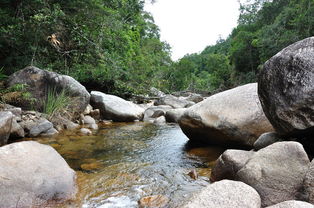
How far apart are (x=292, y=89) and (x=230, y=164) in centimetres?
106

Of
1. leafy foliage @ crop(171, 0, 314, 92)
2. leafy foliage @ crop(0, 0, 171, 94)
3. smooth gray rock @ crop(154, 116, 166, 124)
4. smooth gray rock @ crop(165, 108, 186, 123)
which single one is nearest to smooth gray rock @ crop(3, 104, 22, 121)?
leafy foliage @ crop(0, 0, 171, 94)

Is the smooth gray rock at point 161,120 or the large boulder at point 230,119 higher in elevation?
the large boulder at point 230,119

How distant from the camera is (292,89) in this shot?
8.81ft

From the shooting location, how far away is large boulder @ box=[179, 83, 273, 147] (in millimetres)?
4152

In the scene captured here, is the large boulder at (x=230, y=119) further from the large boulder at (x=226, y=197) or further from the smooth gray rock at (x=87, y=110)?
the smooth gray rock at (x=87, y=110)

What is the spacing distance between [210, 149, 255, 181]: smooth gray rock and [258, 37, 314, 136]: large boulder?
1.79ft

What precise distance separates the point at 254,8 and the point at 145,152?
34589 millimetres

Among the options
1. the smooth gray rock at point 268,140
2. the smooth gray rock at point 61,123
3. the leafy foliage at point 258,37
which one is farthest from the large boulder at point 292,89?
the leafy foliage at point 258,37

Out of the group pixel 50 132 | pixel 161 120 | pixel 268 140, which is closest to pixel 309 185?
pixel 268 140

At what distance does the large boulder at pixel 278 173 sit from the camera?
223cm

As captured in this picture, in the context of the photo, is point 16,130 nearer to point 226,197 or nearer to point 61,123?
point 61,123

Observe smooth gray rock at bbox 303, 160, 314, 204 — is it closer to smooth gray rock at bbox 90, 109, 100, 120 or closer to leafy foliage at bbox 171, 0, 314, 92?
smooth gray rock at bbox 90, 109, 100, 120

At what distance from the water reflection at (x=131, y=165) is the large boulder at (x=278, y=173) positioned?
0.80 meters

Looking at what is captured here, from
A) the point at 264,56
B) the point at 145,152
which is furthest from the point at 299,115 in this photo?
the point at 264,56
